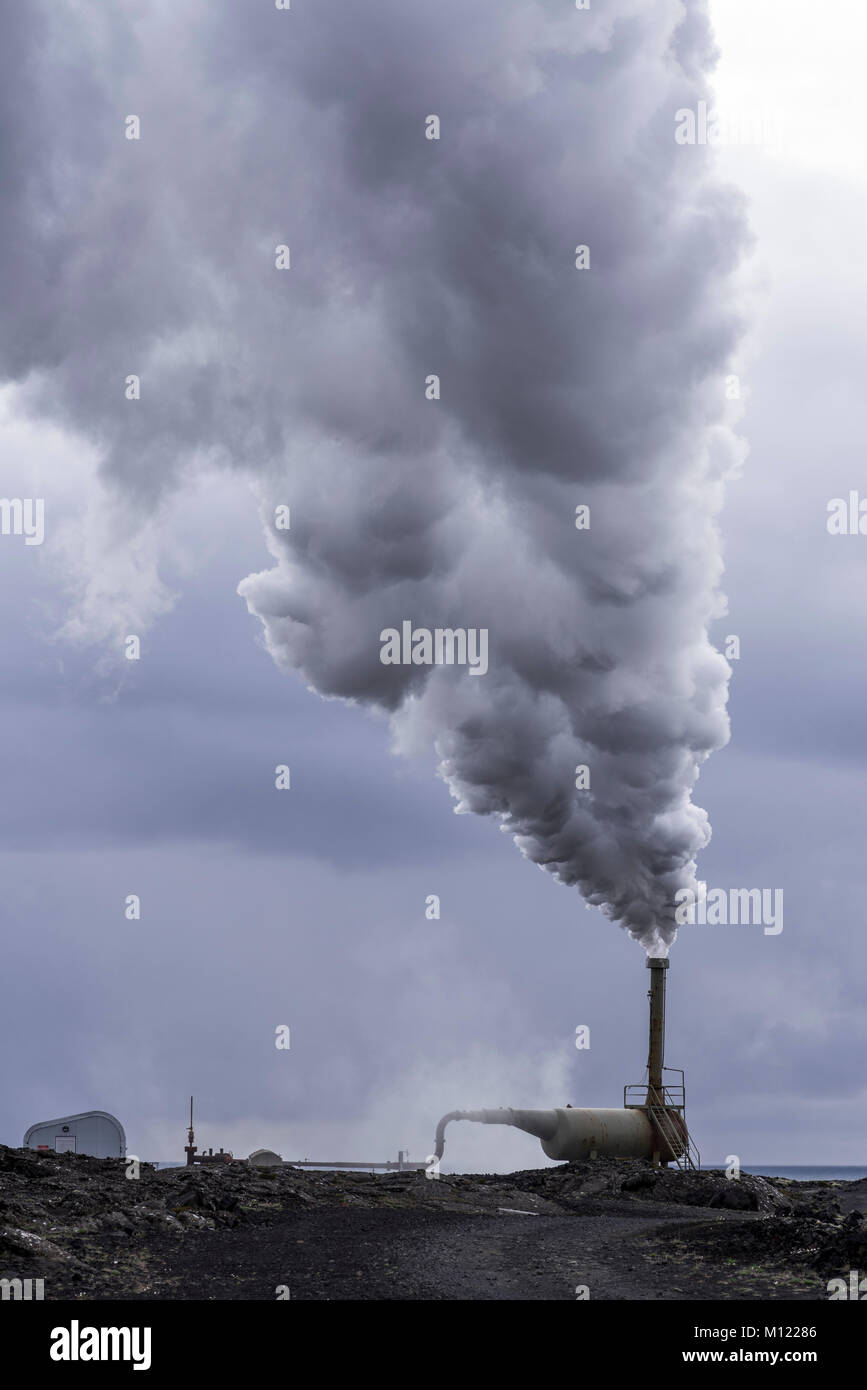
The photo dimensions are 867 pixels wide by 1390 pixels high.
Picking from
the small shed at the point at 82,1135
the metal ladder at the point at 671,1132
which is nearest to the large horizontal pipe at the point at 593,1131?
the metal ladder at the point at 671,1132

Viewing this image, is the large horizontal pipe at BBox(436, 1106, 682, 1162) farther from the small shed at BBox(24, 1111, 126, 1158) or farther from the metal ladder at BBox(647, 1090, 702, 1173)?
the small shed at BBox(24, 1111, 126, 1158)

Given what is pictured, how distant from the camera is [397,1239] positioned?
87.2ft

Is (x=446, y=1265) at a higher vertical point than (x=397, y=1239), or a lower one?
higher

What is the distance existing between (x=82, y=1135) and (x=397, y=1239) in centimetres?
4559

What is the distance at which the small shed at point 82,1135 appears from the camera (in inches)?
2601

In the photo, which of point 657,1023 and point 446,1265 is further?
point 657,1023

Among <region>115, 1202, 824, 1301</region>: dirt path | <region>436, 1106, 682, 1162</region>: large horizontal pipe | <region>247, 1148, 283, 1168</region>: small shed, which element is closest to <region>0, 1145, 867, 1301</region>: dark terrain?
<region>115, 1202, 824, 1301</region>: dirt path

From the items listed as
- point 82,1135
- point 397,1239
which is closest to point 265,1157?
point 82,1135

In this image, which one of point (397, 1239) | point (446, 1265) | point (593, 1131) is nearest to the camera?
point (446, 1265)

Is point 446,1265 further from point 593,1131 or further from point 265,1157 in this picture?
point 265,1157

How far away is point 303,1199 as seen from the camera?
35062 mm

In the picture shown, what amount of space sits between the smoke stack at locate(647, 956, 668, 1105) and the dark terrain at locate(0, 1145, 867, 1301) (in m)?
9.80

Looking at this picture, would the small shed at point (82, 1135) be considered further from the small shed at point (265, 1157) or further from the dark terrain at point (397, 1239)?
the dark terrain at point (397, 1239)
